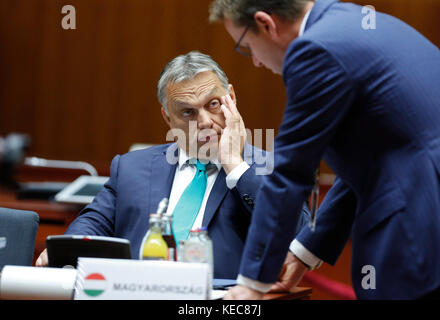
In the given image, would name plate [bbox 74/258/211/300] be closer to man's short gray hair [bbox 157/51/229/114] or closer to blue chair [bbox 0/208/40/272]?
blue chair [bbox 0/208/40/272]

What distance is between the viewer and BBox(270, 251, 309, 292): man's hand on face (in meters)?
1.77

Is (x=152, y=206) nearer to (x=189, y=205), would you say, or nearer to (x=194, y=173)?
(x=189, y=205)

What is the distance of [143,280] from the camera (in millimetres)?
1430

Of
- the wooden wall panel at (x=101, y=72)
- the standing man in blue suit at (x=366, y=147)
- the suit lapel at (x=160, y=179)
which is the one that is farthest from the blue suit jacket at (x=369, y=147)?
the wooden wall panel at (x=101, y=72)

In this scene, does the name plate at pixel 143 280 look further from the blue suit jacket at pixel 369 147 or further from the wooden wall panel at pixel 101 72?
the wooden wall panel at pixel 101 72

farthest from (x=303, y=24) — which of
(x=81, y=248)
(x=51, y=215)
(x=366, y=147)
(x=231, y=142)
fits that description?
(x=51, y=215)

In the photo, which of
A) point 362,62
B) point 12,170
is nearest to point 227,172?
point 362,62

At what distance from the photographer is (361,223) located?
153 centimetres

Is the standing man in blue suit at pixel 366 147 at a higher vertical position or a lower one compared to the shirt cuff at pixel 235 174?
higher

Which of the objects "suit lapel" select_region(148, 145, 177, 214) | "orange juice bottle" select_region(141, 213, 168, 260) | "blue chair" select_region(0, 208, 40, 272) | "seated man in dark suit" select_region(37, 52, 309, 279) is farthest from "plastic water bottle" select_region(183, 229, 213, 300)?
"blue chair" select_region(0, 208, 40, 272)

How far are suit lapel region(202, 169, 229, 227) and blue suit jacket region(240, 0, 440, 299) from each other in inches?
31.8

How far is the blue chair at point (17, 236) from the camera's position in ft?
7.57

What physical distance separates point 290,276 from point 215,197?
655mm

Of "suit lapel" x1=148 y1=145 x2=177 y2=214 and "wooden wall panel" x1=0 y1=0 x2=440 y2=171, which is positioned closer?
"suit lapel" x1=148 y1=145 x2=177 y2=214
